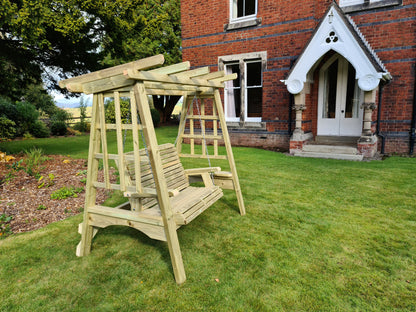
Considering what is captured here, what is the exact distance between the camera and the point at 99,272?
305 centimetres

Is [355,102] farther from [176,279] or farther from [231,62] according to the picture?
[176,279]

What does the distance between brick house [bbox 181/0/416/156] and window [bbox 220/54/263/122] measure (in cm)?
4

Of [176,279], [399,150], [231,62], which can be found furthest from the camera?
[231,62]

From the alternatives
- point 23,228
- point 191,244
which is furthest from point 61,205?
point 191,244

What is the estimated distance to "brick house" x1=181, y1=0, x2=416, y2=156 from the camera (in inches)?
316

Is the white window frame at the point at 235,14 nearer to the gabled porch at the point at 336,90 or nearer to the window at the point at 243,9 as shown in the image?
the window at the point at 243,9

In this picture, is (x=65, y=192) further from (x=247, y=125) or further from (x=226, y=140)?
(x=247, y=125)

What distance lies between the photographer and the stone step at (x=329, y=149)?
27.0 ft

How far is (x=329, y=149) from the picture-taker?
8.62 meters

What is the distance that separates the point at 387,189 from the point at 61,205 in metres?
6.05

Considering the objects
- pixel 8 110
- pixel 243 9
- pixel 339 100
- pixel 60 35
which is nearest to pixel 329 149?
pixel 339 100

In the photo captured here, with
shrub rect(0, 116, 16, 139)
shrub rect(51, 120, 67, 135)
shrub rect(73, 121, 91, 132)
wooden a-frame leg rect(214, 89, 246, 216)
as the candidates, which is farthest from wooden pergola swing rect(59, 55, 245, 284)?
shrub rect(73, 121, 91, 132)

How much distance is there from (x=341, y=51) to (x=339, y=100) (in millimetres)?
1930

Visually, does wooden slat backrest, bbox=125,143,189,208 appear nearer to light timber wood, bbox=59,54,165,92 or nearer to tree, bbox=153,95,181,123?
light timber wood, bbox=59,54,165,92
